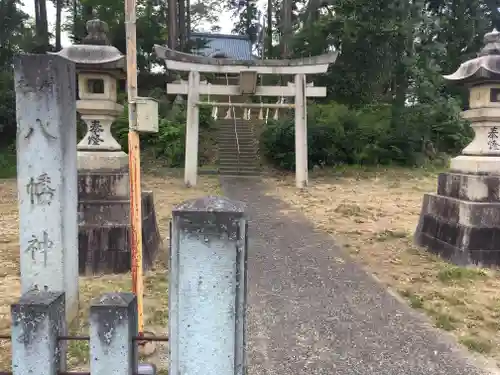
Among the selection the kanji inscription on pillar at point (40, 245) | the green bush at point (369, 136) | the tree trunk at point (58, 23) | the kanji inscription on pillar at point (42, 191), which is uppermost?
the tree trunk at point (58, 23)

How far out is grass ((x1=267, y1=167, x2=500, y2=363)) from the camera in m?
3.80

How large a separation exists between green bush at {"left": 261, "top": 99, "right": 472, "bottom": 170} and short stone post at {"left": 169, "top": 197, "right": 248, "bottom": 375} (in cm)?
1244

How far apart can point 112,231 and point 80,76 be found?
1835 mm

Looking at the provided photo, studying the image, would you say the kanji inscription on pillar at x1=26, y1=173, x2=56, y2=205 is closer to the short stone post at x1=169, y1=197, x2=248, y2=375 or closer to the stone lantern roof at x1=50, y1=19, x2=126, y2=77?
the short stone post at x1=169, y1=197, x2=248, y2=375

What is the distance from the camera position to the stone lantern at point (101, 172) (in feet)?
15.8

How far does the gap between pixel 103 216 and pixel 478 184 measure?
14.1ft

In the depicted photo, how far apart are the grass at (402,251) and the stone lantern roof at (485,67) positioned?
224cm

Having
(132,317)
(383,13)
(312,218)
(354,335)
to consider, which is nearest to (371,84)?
(383,13)

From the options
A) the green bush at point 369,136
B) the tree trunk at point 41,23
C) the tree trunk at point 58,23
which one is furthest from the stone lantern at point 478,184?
the tree trunk at point 58,23

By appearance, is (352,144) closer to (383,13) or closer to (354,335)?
(383,13)

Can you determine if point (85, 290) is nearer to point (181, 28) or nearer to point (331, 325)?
point (331, 325)

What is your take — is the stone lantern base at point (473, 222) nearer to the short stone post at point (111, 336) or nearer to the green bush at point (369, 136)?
the short stone post at point (111, 336)

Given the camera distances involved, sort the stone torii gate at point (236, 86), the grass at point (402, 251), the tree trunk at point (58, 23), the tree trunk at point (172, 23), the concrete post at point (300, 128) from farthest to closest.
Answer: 1. the tree trunk at point (58, 23)
2. the tree trunk at point (172, 23)
3. the concrete post at point (300, 128)
4. the stone torii gate at point (236, 86)
5. the grass at point (402, 251)

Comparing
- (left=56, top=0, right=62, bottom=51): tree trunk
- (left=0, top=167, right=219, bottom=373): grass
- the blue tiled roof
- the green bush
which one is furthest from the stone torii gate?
the blue tiled roof
